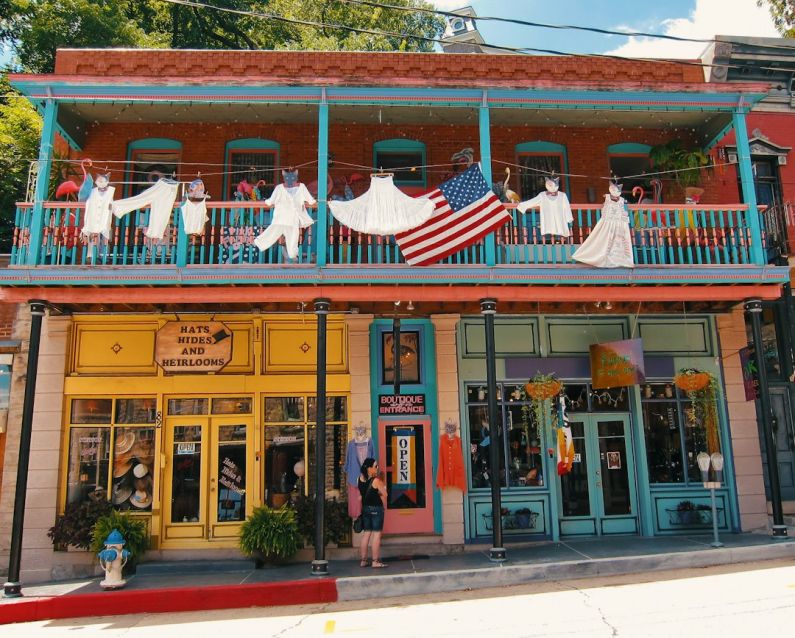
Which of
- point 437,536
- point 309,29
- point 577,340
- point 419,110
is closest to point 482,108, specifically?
point 419,110

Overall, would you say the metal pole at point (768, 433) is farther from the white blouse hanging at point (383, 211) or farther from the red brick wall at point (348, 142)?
the white blouse hanging at point (383, 211)

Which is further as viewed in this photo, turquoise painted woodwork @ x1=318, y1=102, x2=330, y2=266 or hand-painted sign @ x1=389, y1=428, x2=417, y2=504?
hand-painted sign @ x1=389, y1=428, x2=417, y2=504

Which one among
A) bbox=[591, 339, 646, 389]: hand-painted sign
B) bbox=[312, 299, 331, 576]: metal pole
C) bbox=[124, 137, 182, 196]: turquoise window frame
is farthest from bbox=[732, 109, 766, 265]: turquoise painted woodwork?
bbox=[124, 137, 182, 196]: turquoise window frame

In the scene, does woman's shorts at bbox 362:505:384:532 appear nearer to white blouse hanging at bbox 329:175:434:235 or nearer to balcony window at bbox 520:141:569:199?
white blouse hanging at bbox 329:175:434:235

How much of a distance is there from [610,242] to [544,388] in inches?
110

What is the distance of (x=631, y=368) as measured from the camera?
11.0m

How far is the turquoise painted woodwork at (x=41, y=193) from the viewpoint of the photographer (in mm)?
10422

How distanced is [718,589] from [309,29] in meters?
27.2

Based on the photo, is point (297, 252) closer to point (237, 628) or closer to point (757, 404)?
point (237, 628)

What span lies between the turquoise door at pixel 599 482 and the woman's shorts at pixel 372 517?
380 centimetres

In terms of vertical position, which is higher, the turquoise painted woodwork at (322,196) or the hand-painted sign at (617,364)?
the turquoise painted woodwork at (322,196)

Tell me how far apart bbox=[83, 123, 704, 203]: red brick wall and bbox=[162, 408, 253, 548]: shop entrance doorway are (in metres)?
4.48

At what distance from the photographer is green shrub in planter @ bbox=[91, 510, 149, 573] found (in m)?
10.7

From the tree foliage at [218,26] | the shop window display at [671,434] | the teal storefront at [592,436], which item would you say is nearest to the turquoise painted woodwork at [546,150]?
the teal storefront at [592,436]
